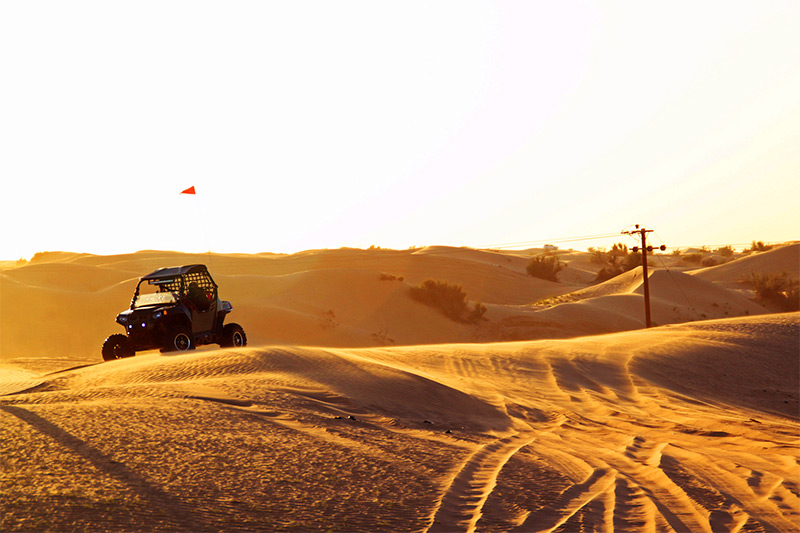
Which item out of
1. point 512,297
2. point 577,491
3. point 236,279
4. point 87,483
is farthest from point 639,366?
point 512,297

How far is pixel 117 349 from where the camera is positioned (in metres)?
16.3

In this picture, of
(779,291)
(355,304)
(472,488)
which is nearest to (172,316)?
(472,488)

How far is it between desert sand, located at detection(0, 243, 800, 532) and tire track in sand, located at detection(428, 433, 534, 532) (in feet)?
0.09

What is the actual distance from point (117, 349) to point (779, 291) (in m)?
41.0

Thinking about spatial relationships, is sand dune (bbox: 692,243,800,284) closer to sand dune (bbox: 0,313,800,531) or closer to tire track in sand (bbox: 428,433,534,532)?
sand dune (bbox: 0,313,800,531)

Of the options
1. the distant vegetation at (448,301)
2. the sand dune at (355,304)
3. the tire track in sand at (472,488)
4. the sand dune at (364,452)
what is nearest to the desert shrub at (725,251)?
the sand dune at (355,304)

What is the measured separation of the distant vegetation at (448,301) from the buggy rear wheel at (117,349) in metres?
22.0

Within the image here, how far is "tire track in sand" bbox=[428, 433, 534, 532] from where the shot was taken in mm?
6140

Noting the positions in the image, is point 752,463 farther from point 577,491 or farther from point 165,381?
point 165,381

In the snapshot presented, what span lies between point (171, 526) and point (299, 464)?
6.69 ft

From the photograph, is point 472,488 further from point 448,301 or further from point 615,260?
point 615,260

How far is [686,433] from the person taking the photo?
11.8 metres

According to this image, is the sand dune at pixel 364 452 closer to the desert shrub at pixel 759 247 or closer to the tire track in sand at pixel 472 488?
the tire track in sand at pixel 472 488

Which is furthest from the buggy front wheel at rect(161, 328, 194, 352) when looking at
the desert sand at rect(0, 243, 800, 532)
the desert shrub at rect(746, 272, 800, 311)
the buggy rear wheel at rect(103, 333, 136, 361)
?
the desert shrub at rect(746, 272, 800, 311)
